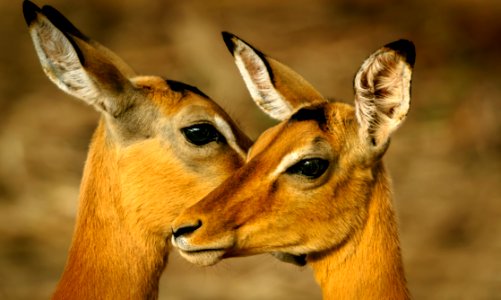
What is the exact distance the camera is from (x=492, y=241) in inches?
600

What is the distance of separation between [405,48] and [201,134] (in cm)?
182

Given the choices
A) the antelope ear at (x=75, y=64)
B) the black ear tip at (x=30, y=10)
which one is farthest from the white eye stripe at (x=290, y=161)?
the black ear tip at (x=30, y=10)

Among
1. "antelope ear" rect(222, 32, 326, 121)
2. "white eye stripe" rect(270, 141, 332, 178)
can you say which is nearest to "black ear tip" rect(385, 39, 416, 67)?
"white eye stripe" rect(270, 141, 332, 178)

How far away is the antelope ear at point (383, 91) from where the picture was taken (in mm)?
6922

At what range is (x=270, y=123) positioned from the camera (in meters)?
16.0

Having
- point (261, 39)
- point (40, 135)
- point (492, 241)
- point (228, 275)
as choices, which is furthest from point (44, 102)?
point (492, 241)

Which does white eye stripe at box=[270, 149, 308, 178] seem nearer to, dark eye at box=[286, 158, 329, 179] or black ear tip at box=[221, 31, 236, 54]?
dark eye at box=[286, 158, 329, 179]

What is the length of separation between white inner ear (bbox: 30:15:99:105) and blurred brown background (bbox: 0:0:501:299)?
5.48 metres

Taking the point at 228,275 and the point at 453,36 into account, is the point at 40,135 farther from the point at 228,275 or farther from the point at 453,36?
the point at 453,36

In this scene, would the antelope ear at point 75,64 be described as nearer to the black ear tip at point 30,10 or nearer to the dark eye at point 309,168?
the black ear tip at point 30,10

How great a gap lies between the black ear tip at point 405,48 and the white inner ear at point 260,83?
4.14 feet

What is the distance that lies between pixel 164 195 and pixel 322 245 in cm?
124

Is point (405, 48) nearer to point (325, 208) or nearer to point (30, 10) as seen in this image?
point (325, 208)

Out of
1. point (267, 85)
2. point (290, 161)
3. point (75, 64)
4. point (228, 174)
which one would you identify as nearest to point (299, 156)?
point (290, 161)
